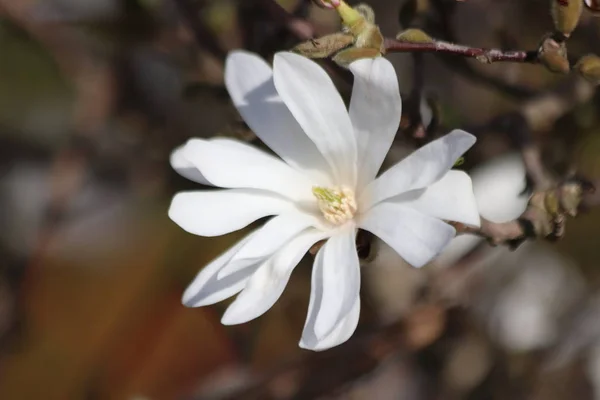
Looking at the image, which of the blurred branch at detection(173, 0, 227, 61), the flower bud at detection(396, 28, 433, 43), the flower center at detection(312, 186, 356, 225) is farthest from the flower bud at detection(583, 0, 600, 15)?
the blurred branch at detection(173, 0, 227, 61)

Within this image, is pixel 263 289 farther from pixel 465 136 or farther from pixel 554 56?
pixel 554 56

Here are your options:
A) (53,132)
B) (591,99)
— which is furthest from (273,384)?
(53,132)

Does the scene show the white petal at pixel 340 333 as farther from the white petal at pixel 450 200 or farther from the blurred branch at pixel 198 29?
the blurred branch at pixel 198 29

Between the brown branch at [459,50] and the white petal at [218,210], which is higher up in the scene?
the brown branch at [459,50]

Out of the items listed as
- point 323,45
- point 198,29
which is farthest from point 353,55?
point 198,29

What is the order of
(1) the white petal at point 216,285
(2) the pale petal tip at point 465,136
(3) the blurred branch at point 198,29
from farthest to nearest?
(3) the blurred branch at point 198,29, (1) the white petal at point 216,285, (2) the pale petal tip at point 465,136

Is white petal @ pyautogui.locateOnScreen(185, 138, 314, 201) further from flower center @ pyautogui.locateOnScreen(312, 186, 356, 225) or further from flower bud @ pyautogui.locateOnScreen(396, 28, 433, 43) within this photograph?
flower bud @ pyautogui.locateOnScreen(396, 28, 433, 43)

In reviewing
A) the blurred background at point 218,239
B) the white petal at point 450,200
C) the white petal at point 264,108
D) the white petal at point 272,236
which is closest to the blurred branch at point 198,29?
the blurred background at point 218,239
